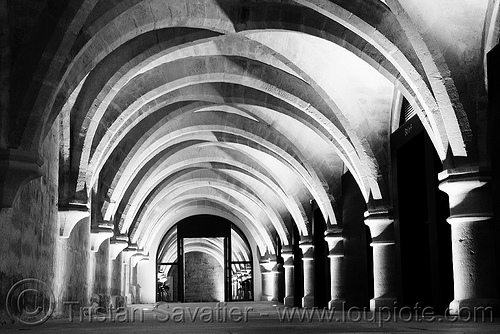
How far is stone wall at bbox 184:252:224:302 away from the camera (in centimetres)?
4259

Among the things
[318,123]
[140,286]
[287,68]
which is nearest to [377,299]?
[318,123]

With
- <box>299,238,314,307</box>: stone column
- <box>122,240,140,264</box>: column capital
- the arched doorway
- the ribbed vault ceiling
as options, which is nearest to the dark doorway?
the ribbed vault ceiling

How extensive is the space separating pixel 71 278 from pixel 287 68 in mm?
5217

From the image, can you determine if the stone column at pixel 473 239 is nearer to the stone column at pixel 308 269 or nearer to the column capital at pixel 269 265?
the stone column at pixel 308 269

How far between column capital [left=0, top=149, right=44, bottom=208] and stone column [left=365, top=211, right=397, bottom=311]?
7321 mm

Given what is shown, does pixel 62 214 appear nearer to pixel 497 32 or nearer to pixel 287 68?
pixel 287 68

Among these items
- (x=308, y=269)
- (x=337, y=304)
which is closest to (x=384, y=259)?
(x=337, y=304)

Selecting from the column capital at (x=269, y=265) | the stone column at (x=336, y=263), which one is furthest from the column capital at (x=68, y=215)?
the column capital at (x=269, y=265)

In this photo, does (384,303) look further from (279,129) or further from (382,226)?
(279,129)

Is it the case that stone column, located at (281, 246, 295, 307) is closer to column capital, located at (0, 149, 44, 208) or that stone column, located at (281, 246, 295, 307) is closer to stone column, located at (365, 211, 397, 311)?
stone column, located at (365, 211, 397, 311)

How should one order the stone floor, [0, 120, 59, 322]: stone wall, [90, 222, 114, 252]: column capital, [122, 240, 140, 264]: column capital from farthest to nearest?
[122, 240, 140, 264]: column capital
[90, 222, 114, 252]: column capital
[0, 120, 59, 322]: stone wall
the stone floor

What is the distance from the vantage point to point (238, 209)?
2986 cm

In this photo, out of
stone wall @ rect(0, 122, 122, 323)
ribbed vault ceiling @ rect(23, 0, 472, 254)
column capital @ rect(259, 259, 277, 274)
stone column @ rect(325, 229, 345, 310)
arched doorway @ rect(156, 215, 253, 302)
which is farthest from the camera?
arched doorway @ rect(156, 215, 253, 302)

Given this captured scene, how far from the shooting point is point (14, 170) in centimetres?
766
